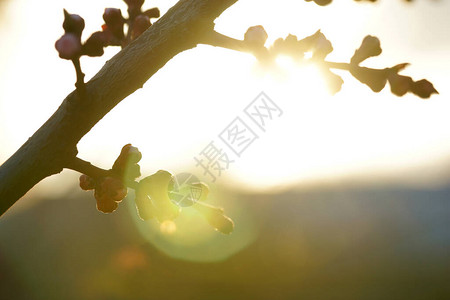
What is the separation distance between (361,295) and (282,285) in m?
3.81

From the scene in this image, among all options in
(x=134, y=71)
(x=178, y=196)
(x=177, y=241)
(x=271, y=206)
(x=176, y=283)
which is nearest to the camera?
(x=134, y=71)

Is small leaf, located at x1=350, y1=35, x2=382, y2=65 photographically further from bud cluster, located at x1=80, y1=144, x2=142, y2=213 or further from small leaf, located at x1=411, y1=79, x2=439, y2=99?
bud cluster, located at x1=80, y1=144, x2=142, y2=213

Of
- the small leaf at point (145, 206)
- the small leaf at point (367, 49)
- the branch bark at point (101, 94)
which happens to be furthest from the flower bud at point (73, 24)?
the small leaf at point (367, 49)

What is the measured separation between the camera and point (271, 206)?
30.0 m

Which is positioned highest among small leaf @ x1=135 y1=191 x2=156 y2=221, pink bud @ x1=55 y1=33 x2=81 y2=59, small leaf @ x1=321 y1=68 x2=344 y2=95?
small leaf @ x1=321 y1=68 x2=344 y2=95

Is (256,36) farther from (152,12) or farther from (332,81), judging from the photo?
(152,12)

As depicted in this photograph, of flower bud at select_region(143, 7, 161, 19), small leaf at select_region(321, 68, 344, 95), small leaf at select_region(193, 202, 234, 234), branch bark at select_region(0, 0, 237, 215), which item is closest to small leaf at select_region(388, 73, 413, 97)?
small leaf at select_region(321, 68, 344, 95)

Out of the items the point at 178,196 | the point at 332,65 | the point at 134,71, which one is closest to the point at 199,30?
the point at 134,71

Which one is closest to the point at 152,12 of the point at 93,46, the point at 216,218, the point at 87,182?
the point at 93,46

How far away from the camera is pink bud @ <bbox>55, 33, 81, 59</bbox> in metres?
1.57

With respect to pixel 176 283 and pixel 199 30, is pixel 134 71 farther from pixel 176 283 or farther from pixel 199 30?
pixel 176 283

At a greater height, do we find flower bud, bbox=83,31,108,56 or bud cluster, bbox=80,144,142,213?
flower bud, bbox=83,31,108,56

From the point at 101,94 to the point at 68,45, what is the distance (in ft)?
0.75

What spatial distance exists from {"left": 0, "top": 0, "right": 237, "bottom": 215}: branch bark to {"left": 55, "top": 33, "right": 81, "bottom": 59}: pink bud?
16 centimetres
